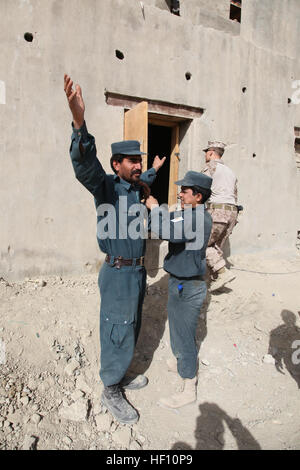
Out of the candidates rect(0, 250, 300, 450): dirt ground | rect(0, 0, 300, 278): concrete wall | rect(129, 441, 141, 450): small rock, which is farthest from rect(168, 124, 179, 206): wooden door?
Result: rect(129, 441, 141, 450): small rock

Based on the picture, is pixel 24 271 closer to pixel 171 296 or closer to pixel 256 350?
pixel 171 296

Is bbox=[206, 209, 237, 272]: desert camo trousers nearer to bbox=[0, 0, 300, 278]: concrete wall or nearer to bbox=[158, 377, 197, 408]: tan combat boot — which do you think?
bbox=[0, 0, 300, 278]: concrete wall

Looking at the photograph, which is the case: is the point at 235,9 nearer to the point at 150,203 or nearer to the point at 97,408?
the point at 150,203

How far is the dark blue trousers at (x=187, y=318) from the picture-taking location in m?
2.67

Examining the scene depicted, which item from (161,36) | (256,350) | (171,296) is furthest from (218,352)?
(161,36)

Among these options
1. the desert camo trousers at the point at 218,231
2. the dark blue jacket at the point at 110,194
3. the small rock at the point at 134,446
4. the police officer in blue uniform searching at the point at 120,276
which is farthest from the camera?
the desert camo trousers at the point at 218,231

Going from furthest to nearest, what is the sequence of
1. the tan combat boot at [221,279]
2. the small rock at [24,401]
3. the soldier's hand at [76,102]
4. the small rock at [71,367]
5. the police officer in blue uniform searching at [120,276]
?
the tan combat boot at [221,279], the small rock at [71,367], the small rock at [24,401], the police officer in blue uniform searching at [120,276], the soldier's hand at [76,102]

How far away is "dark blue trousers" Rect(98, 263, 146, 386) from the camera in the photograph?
Result: 2420mm

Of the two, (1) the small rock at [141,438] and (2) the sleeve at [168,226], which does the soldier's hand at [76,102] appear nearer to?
(2) the sleeve at [168,226]

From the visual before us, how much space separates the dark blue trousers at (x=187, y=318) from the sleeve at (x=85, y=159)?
114 cm

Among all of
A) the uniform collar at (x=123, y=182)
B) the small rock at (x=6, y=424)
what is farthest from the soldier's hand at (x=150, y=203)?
the small rock at (x=6, y=424)

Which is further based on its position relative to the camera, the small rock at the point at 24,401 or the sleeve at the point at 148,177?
the sleeve at the point at 148,177

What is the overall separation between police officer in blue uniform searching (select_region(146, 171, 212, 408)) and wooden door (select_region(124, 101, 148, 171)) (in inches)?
61.6

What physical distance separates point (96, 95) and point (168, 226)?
109 inches
